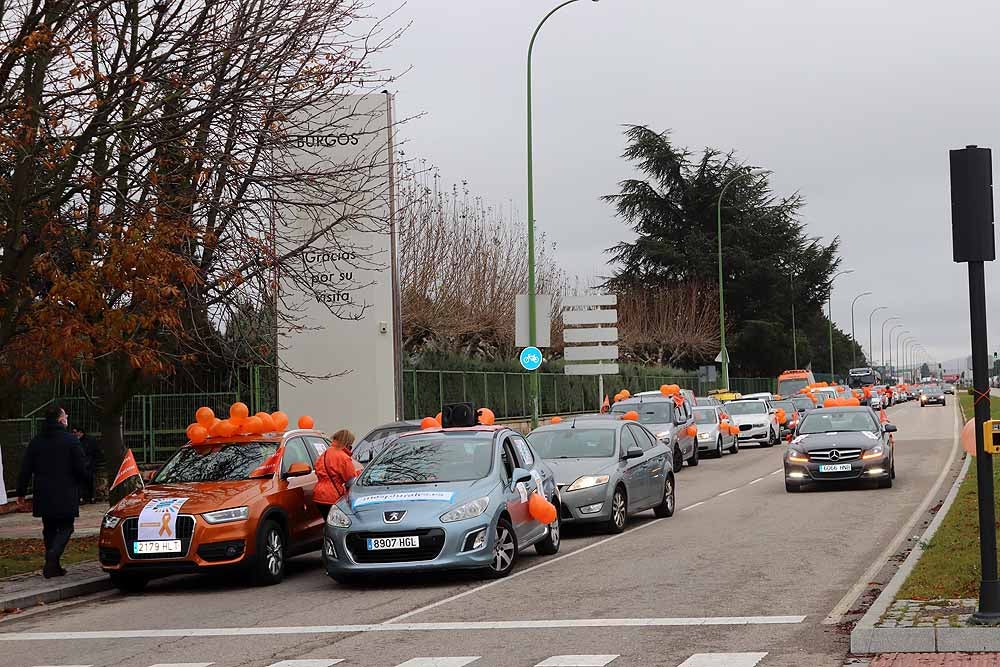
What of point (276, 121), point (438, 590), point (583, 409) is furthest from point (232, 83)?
point (583, 409)

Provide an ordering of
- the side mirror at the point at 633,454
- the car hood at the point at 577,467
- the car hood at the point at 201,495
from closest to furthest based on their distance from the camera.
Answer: the car hood at the point at 201,495 → the car hood at the point at 577,467 → the side mirror at the point at 633,454

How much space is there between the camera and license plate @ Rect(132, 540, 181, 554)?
13328 millimetres

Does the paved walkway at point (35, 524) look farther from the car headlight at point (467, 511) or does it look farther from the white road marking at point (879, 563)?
the white road marking at point (879, 563)

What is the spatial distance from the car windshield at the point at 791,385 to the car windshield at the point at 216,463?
46.1 meters

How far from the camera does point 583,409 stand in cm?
5200

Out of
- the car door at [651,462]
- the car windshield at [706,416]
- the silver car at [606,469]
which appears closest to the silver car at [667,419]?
the car windshield at [706,416]

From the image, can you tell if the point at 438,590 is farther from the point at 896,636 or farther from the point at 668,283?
the point at 668,283

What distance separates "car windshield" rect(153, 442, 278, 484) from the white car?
29.9 meters

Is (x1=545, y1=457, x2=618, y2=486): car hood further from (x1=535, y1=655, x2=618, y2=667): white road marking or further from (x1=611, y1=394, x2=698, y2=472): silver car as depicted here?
(x1=611, y1=394, x2=698, y2=472): silver car

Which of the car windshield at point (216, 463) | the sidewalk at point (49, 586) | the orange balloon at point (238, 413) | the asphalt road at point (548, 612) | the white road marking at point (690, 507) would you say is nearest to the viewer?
the asphalt road at point (548, 612)

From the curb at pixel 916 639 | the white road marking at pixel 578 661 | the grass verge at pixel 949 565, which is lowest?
the white road marking at pixel 578 661

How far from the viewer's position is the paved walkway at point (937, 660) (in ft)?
26.0

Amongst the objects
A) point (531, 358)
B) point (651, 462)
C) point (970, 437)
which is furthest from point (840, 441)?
point (970, 437)

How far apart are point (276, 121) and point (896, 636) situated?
9.85 meters
